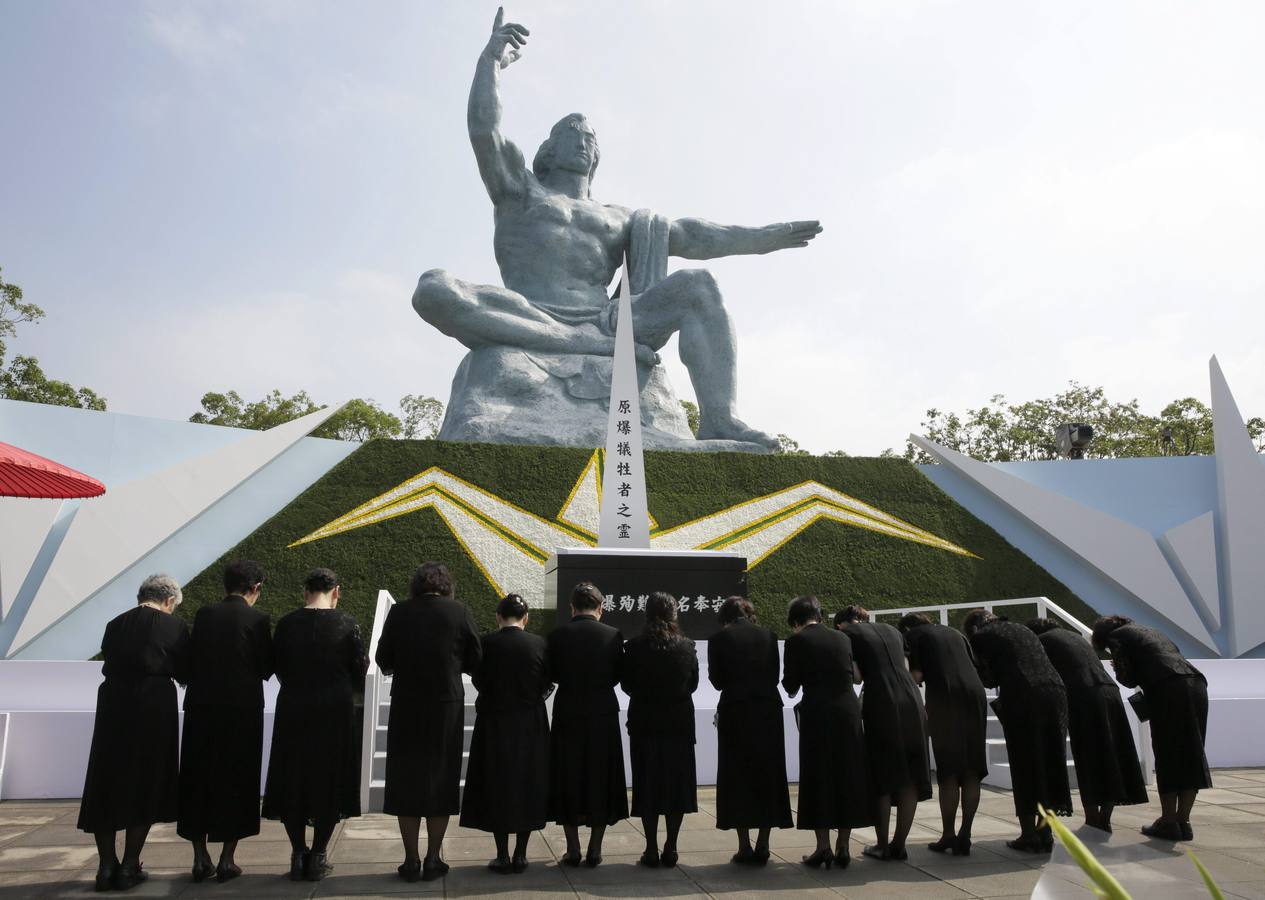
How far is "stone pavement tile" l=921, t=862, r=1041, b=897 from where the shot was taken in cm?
386

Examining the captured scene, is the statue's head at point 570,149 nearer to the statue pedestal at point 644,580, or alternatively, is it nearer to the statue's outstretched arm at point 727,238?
the statue's outstretched arm at point 727,238

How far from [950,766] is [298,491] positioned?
8.44 meters

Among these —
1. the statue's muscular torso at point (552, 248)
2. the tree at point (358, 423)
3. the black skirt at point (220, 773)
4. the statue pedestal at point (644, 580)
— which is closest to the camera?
the black skirt at point (220, 773)

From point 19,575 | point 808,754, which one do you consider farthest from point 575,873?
point 19,575

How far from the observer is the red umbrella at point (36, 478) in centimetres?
442

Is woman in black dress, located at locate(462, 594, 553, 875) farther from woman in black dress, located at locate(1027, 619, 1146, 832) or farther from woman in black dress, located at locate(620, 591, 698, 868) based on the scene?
woman in black dress, located at locate(1027, 619, 1146, 832)

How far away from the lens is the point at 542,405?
1306 centimetres

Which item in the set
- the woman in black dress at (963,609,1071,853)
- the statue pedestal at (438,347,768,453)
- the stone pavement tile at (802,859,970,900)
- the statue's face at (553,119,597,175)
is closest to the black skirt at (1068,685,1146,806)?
the woman in black dress at (963,609,1071,853)

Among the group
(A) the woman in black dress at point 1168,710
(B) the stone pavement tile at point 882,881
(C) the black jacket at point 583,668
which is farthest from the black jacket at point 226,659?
(A) the woman in black dress at point 1168,710

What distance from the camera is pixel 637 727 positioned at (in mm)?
4398

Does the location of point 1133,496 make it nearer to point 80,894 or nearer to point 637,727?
→ point 637,727

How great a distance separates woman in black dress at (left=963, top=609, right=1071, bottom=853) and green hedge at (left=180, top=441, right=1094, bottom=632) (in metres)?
5.77

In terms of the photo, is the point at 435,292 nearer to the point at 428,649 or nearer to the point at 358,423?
the point at 428,649

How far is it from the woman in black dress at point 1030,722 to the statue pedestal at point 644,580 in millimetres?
3368
